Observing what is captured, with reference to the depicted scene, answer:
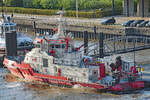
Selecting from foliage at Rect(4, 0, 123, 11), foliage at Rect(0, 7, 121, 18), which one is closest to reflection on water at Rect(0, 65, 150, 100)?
foliage at Rect(0, 7, 121, 18)

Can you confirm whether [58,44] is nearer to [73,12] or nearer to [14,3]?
[73,12]

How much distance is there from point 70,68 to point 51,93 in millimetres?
2920

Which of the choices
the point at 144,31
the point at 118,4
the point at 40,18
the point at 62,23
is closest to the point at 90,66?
the point at 62,23

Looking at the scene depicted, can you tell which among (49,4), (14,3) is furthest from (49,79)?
(14,3)

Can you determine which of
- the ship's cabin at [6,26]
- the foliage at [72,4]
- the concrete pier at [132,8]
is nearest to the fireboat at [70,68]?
the ship's cabin at [6,26]

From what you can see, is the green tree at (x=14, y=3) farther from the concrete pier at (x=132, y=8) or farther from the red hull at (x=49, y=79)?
the red hull at (x=49, y=79)

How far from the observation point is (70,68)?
148 ft

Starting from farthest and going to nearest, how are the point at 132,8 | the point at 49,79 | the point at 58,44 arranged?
Answer: the point at 132,8 < the point at 49,79 < the point at 58,44

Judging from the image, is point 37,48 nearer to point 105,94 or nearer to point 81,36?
point 105,94

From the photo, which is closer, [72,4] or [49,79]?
[49,79]

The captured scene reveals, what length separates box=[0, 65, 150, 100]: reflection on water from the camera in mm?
43000

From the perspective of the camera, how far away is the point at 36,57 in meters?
47.3

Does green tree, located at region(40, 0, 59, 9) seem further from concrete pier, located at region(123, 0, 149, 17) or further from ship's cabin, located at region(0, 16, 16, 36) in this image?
ship's cabin, located at region(0, 16, 16, 36)

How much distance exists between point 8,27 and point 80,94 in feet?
58.8
